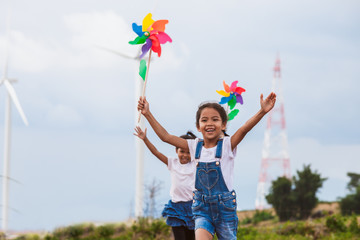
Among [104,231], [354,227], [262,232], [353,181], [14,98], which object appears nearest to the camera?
[354,227]

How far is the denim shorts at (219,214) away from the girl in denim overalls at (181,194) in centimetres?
152

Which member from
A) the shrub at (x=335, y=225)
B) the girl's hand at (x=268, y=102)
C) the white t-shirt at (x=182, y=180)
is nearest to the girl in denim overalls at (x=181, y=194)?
the white t-shirt at (x=182, y=180)

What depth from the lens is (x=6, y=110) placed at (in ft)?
56.2

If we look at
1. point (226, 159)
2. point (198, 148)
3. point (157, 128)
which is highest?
point (157, 128)

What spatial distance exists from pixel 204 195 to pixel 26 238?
9269 millimetres

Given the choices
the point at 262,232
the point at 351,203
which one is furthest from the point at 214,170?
the point at 351,203

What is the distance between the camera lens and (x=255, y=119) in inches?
170

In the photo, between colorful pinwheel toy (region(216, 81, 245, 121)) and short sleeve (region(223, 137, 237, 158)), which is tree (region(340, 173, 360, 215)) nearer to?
colorful pinwheel toy (region(216, 81, 245, 121))

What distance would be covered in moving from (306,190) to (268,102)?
43.5 ft

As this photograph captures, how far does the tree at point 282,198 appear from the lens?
16719mm

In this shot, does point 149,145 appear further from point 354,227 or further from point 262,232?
point 354,227

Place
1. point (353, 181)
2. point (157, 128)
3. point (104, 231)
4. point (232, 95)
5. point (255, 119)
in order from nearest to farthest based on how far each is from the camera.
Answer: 1. point (255, 119)
2. point (157, 128)
3. point (232, 95)
4. point (104, 231)
5. point (353, 181)

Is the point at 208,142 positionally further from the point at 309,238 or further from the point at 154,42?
the point at 309,238

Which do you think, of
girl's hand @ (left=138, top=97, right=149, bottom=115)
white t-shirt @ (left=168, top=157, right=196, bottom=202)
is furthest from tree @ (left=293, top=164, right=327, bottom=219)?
girl's hand @ (left=138, top=97, right=149, bottom=115)
